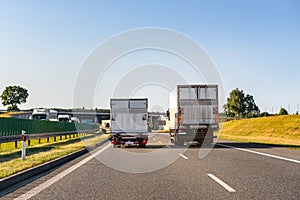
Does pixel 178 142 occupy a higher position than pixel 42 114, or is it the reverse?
pixel 42 114

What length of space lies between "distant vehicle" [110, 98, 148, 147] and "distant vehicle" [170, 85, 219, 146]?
6.93 feet

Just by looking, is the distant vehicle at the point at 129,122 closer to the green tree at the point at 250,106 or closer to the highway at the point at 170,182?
the highway at the point at 170,182

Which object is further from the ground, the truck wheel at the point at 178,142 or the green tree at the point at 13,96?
the green tree at the point at 13,96

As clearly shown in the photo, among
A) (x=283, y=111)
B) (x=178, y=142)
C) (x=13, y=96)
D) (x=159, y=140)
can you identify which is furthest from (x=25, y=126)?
(x=13, y=96)

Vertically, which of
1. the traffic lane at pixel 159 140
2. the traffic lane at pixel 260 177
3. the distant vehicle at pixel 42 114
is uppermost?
the distant vehicle at pixel 42 114

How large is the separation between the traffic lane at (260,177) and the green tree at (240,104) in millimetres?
80599

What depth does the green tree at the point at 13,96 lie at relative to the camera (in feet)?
490

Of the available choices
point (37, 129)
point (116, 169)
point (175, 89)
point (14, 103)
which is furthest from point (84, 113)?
point (116, 169)

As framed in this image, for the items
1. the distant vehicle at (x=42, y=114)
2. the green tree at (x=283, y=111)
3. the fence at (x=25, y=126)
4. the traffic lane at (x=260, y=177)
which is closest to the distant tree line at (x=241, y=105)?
the green tree at (x=283, y=111)

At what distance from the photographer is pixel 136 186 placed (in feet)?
28.6

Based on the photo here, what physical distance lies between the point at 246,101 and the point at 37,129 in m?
72.4

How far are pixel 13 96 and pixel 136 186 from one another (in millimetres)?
152257

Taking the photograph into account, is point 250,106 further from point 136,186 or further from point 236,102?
point 136,186

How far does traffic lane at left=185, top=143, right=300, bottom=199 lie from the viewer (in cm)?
764
